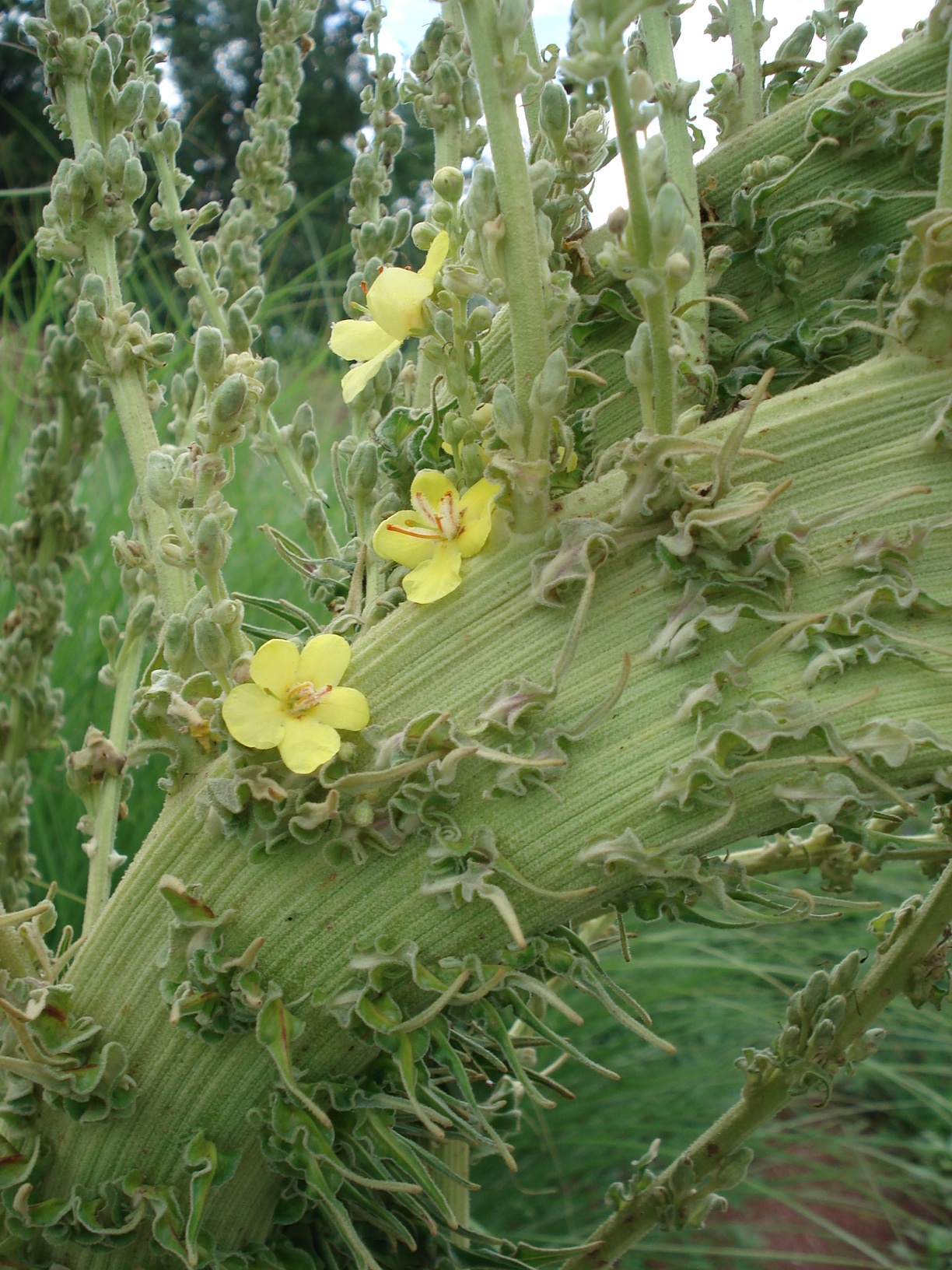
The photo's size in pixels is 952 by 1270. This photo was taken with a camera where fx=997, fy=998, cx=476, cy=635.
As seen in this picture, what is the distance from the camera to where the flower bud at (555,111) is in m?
0.50

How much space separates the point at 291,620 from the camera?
595mm

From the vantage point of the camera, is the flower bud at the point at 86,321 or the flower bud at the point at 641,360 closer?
the flower bud at the point at 641,360

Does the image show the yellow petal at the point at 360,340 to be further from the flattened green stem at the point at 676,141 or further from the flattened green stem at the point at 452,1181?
the flattened green stem at the point at 452,1181

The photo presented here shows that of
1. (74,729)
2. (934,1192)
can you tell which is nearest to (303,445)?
(74,729)

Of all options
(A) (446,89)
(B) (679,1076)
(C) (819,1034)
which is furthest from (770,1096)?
(B) (679,1076)

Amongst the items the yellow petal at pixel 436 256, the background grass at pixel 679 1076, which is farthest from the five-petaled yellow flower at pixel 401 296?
the background grass at pixel 679 1076

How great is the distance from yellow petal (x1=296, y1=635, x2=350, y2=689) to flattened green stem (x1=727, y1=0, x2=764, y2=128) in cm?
40

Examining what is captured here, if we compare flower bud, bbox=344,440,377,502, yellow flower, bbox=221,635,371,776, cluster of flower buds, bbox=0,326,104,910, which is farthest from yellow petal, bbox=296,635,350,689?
cluster of flower buds, bbox=0,326,104,910

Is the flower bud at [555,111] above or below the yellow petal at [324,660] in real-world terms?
above

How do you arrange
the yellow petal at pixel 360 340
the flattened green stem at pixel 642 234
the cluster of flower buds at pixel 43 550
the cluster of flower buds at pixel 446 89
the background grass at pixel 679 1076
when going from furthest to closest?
the background grass at pixel 679 1076 < the cluster of flower buds at pixel 43 550 < the cluster of flower buds at pixel 446 89 < the yellow petal at pixel 360 340 < the flattened green stem at pixel 642 234

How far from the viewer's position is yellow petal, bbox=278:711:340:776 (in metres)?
0.46

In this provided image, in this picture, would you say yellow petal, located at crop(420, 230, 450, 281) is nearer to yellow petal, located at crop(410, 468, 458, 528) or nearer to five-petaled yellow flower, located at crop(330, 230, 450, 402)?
five-petaled yellow flower, located at crop(330, 230, 450, 402)

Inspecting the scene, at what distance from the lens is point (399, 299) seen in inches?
19.6

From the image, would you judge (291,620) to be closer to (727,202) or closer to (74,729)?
(727,202)
